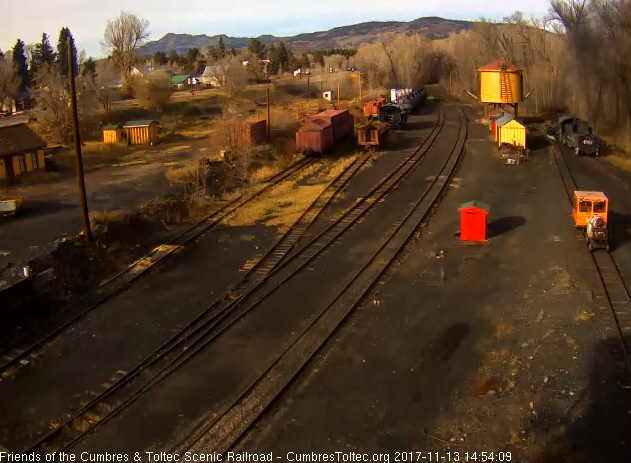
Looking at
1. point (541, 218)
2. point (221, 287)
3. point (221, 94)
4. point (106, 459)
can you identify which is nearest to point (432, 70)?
point (221, 94)

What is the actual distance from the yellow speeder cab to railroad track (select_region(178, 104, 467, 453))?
512cm

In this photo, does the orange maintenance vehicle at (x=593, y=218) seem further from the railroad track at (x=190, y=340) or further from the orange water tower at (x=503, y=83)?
the orange water tower at (x=503, y=83)

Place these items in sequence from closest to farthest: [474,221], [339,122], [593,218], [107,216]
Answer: [593,218], [474,221], [107,216], [339,122]

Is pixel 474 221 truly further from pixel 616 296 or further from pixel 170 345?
pixel 170 345

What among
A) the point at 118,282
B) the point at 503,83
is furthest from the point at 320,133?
the point at 118,282

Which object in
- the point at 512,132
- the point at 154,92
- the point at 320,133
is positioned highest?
the point at 154,92

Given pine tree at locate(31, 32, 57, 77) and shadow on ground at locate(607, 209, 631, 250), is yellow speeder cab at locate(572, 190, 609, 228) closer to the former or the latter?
shadow on ground at locate(607, 209, 631, 250)

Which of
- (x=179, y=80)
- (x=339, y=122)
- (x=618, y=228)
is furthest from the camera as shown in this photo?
(x=179, y=80)

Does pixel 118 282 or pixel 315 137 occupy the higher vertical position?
pixel 315 137

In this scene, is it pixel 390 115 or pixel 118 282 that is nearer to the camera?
pixel 118 282

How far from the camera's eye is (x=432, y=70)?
10544cm

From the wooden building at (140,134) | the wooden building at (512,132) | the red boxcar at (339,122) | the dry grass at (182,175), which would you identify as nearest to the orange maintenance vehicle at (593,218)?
the wooden building at (512,132)

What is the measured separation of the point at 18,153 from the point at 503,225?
22.7 m

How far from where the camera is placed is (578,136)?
3222 cm
